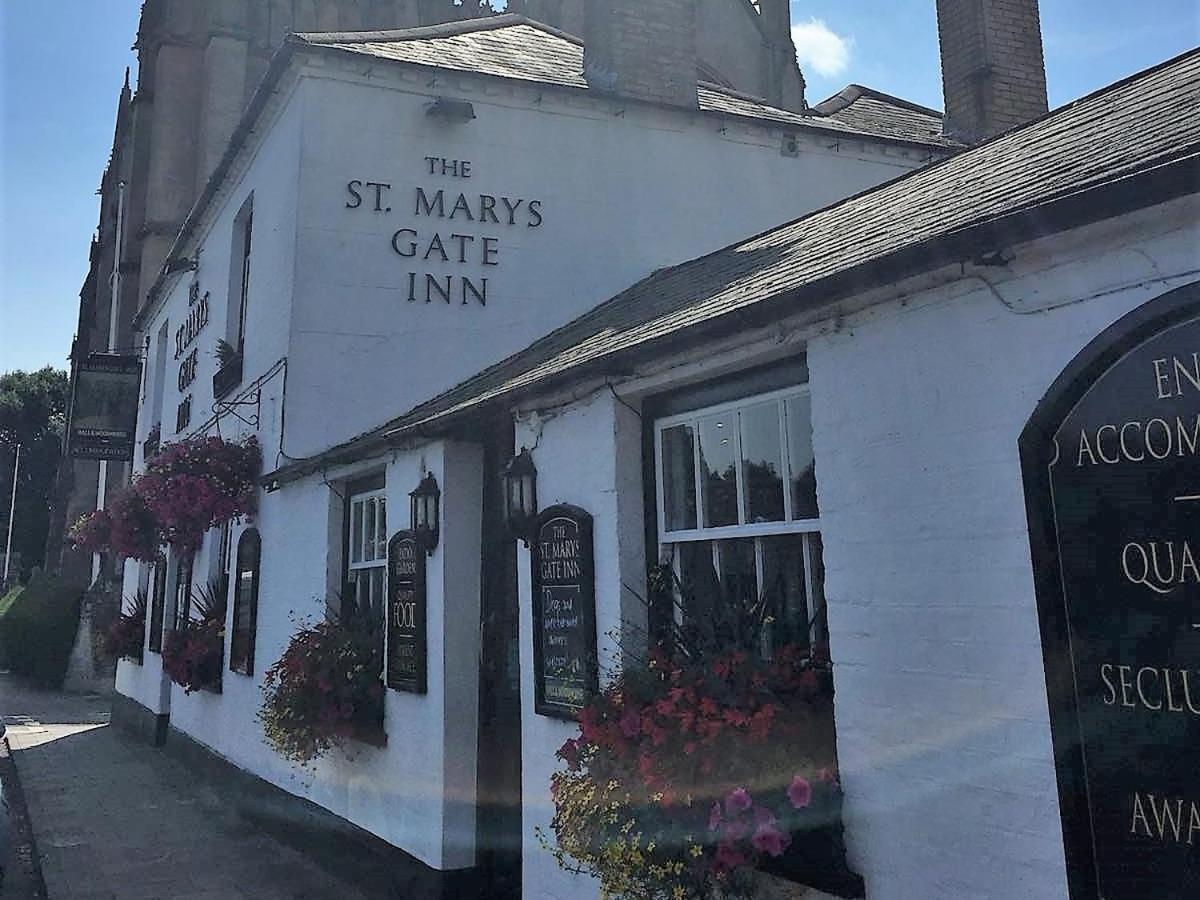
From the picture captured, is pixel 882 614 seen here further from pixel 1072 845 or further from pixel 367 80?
pixel 367 80

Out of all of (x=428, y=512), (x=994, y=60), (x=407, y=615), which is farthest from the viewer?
(x=994, y=60)

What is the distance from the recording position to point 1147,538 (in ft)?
8.50

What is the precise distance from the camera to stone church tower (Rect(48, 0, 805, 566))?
23.4m

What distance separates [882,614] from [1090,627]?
77 centimetres

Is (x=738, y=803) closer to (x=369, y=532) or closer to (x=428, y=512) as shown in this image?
(x=428, y=512)

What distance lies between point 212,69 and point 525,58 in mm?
19456

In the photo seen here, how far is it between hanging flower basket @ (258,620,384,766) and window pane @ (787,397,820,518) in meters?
4.07

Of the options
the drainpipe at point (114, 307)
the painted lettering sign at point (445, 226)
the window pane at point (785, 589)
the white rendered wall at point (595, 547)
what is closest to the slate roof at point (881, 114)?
the painted lettering sign at point (445, 226)

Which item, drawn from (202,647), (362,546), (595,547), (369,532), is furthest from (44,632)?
(595,547)

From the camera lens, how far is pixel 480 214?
9.72 metres

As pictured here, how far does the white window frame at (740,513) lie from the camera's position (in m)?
3.95

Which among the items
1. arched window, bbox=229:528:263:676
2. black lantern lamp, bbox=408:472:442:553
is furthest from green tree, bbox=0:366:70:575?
black lantern lamp, bbox=408:472:442:553

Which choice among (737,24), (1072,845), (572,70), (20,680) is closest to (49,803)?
(572,70)

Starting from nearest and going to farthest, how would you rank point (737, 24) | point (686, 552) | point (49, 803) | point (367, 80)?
point (686, 552)
point (367, 80)
point (49, 803)
point (737, 24)
